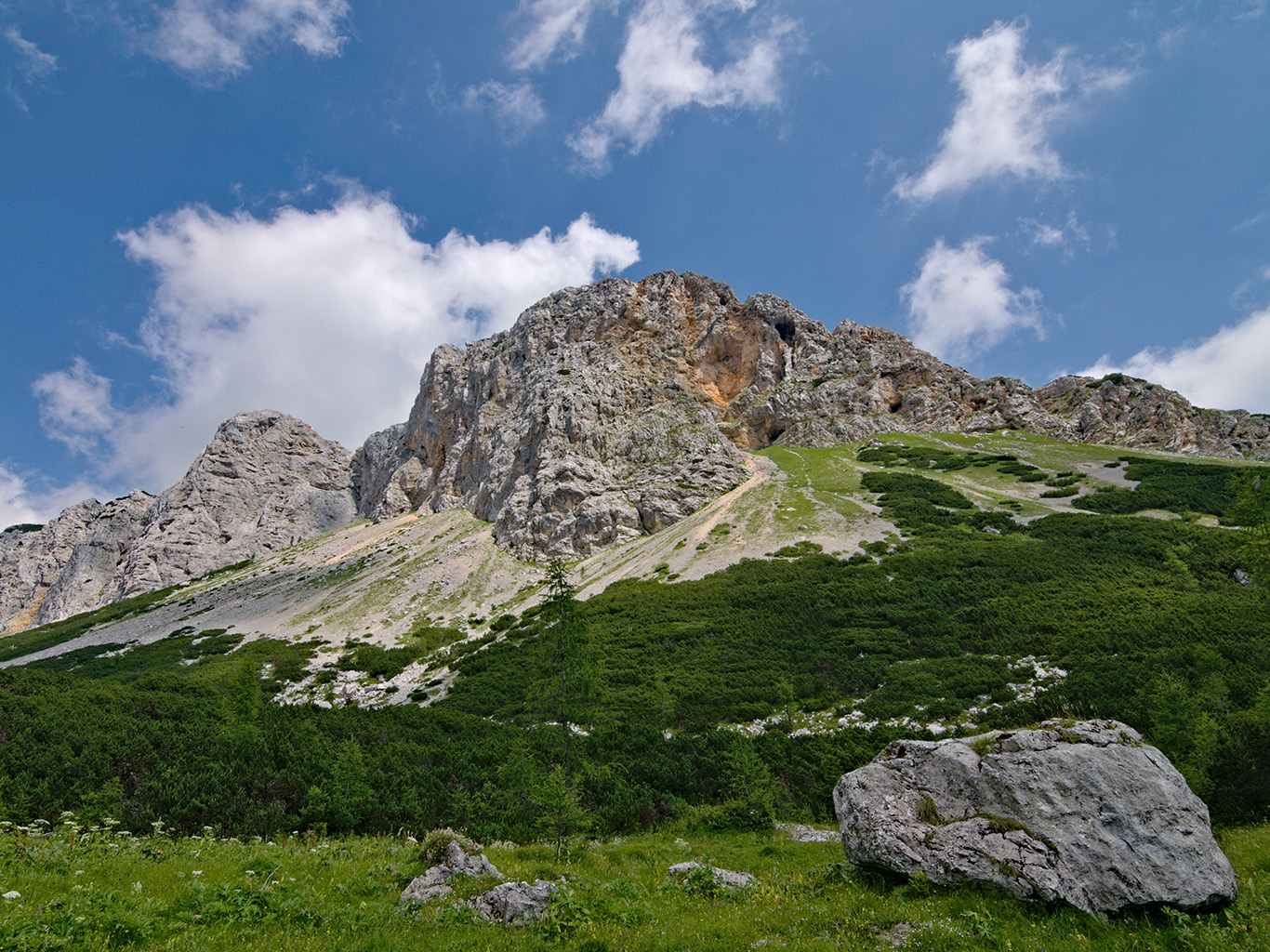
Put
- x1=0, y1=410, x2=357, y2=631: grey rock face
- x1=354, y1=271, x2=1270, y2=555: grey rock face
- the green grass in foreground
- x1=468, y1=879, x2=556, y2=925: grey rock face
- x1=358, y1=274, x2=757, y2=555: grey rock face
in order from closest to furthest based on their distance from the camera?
the green grass in foreground
x1=468, y1=879, x2=556, y2=925: grey rock face
x1=358, y1=274, x2=757, y2=555: grey rock face
x1=354, y1=271, x2=1270, y2=555: grey rock face
x1=0, y1=410, x2=357, y2=631: grey rock face

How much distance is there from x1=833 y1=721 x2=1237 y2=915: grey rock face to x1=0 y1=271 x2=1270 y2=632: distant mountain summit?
62586 millimetres

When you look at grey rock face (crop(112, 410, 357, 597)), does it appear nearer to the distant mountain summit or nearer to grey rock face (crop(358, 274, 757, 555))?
the distant mountain summit

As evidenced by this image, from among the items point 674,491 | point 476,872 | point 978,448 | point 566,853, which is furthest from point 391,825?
point 978,448

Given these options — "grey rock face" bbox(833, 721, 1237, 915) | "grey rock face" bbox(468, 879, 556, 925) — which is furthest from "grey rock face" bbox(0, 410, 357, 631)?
"grey rock face" bbox(833, 721, 1237, 915)

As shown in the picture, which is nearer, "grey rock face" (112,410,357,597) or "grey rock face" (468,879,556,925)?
"grey rock face" (468,879,556,925)

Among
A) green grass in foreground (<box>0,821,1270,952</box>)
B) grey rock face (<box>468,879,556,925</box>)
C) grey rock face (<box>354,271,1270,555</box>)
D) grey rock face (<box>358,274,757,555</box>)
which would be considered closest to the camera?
green grass in foreground (<box>0,821,1270,952</box>)

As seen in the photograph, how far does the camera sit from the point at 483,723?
24.2 meters

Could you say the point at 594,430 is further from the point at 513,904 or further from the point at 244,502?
the point at 244,502

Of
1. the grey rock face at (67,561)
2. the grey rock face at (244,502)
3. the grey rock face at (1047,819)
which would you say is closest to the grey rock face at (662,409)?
the grey rock face at (244,502)

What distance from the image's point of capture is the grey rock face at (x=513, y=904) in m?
7.09

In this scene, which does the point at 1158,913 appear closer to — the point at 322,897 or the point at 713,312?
the point at 322,897

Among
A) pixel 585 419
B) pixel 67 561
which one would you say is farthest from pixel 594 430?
pixel 67 561

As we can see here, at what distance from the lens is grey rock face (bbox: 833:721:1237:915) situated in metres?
6.68

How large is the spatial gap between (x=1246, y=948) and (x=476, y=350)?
12849 cm
